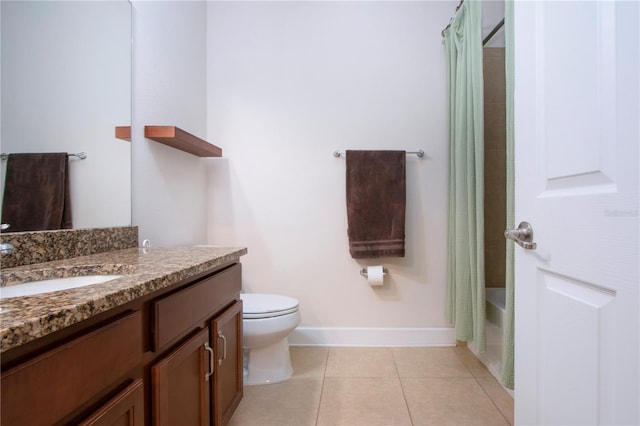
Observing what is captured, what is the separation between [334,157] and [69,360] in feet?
5.96

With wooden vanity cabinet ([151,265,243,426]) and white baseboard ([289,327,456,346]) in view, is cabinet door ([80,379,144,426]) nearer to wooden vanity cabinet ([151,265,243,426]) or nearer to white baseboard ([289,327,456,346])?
wooden vanity cabinet ([151,265,243,426])

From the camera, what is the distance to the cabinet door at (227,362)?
106 centimetres

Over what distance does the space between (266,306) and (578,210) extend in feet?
4.55

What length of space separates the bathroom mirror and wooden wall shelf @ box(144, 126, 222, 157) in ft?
0.40

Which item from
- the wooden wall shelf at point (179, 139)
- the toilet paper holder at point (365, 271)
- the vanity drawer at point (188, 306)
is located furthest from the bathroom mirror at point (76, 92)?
the toilet paper holder at point (365, 271)

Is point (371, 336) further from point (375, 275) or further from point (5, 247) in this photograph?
point (5, 247)

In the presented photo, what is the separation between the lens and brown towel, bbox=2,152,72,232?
0.90 meters

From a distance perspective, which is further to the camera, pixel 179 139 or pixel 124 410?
pixel 179 139

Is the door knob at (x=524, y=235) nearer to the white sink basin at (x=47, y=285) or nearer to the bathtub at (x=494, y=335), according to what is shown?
the bathtub at (x=494, y=335)

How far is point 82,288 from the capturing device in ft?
2.06

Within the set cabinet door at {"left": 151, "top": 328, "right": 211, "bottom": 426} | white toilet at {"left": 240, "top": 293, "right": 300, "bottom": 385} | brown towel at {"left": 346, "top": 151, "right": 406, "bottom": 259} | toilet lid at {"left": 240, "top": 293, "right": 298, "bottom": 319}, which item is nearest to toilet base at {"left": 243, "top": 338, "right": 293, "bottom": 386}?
white toilet at {"left": 240, "top": 293, "right": 300, "bottom": 385}

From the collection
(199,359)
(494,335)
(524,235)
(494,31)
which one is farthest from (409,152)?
(199,359)

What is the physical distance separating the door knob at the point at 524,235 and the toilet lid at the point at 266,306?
3.76 feet

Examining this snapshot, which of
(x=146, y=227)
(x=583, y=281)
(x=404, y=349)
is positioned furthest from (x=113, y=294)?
(x=404, y=349)
